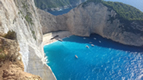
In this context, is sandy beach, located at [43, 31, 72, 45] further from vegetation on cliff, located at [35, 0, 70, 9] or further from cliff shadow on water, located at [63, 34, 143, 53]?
vegetation on cliff, located at [35, 0, 70, 9]

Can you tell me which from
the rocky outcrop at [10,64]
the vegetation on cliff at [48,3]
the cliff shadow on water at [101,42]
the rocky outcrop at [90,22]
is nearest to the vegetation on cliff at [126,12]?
the rocky outcrop at [90,22]

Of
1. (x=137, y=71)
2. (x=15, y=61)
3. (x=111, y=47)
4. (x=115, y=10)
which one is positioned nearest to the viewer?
(x=15, y=61)

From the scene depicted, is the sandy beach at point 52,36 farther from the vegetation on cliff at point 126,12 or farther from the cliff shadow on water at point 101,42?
the vegetation on cliff at point 126,12

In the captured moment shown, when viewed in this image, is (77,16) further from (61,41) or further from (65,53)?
(65,53)

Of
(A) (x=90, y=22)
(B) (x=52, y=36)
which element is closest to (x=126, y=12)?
(A) (x=90, y=22)

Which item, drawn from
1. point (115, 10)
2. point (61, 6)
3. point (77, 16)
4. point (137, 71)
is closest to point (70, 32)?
point (77, 16)

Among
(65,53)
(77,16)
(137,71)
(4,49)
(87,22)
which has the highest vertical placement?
(4,49)

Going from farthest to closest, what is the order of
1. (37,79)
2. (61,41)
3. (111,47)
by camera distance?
(61,41) < (111,47) < (37,79)

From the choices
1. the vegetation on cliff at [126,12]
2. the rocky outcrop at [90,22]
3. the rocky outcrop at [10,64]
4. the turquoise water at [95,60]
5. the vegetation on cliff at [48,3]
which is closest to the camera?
the rocky outcrop at [10,64]
